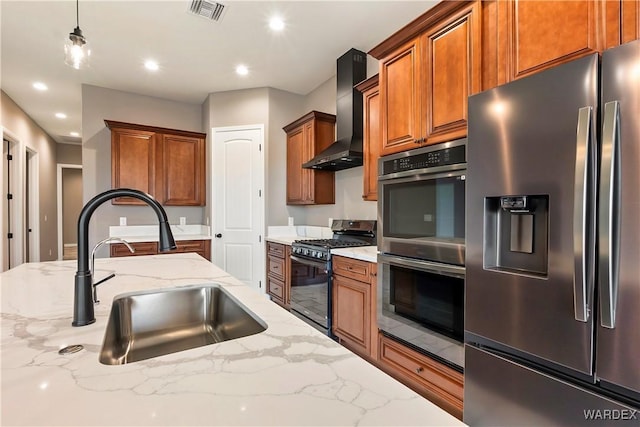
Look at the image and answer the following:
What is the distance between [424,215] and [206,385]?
1.55 meters

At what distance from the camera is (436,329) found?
171 centimetres

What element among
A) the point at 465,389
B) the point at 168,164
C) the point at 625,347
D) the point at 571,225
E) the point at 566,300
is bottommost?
the point at 465,389

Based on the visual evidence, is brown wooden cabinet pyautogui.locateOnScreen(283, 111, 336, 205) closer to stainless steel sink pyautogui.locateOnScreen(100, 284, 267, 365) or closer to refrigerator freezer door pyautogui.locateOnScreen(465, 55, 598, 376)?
refrigerator freezer door pyautogui.locateOnScreen(465, 55, 598, 376)

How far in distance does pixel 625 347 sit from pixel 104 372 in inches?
57.1

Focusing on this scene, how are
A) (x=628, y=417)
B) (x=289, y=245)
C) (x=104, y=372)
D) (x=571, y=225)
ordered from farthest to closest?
(x=289, y=245), (x=571, y=225), (x=628, y=417), (x=104, y=372)

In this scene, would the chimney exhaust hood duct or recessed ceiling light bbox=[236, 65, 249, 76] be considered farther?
recessed ceiling light bbox=[236, 65, 249, 76]

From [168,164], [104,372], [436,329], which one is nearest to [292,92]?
[168,164]

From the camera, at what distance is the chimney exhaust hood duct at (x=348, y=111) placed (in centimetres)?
304

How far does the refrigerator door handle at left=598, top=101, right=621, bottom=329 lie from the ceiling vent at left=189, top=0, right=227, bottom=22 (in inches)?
104

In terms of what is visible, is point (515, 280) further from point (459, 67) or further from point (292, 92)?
point (292, 92)

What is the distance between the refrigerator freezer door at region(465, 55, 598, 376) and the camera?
1.05 m

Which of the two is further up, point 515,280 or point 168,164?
point 168,164

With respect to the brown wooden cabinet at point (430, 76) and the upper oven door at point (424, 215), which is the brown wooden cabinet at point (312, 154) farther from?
the upper oven door at point (424, 215)

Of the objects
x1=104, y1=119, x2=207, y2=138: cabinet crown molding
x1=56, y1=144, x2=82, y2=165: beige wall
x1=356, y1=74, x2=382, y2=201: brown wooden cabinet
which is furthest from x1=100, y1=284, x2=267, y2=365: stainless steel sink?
x1=56, y1=144, x2=82, y2=165: beige wall
